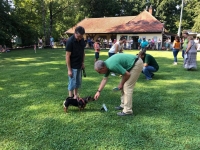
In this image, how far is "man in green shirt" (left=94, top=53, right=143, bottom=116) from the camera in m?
3.70

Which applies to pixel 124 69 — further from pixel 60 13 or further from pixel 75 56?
pixel 60 13

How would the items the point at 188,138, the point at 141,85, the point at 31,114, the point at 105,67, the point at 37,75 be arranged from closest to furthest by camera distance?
the point at 188,138
the point at 105,67
the point at 31,114
the point at 141,85
the point at 37,75

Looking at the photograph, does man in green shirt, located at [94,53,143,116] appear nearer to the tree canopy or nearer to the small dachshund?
the small dachshund

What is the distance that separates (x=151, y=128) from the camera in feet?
12.3

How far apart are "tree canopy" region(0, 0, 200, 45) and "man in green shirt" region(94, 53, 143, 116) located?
61.6 ft

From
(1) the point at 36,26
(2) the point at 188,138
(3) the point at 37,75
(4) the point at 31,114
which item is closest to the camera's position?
(2) the point at 188,138

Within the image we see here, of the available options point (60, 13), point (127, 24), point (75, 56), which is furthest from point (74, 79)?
point (127, 24)

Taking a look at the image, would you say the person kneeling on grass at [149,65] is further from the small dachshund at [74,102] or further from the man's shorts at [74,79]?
the small dachshund at [74,102]

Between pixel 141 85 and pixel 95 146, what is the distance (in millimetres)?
3920

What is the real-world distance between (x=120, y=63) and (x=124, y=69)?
0.55 ft

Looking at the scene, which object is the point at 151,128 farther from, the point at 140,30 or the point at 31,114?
the point at 140,30

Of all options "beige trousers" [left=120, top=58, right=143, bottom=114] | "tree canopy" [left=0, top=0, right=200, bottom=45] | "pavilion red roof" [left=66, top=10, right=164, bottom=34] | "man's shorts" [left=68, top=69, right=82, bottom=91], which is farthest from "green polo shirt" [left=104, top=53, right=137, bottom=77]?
"pavilion red roof" [left=66, top=10, right=164, bottom=34]

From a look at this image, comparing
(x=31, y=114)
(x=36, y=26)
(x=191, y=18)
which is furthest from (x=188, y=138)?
(x=191, y=18)

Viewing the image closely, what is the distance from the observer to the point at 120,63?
3840 mm
